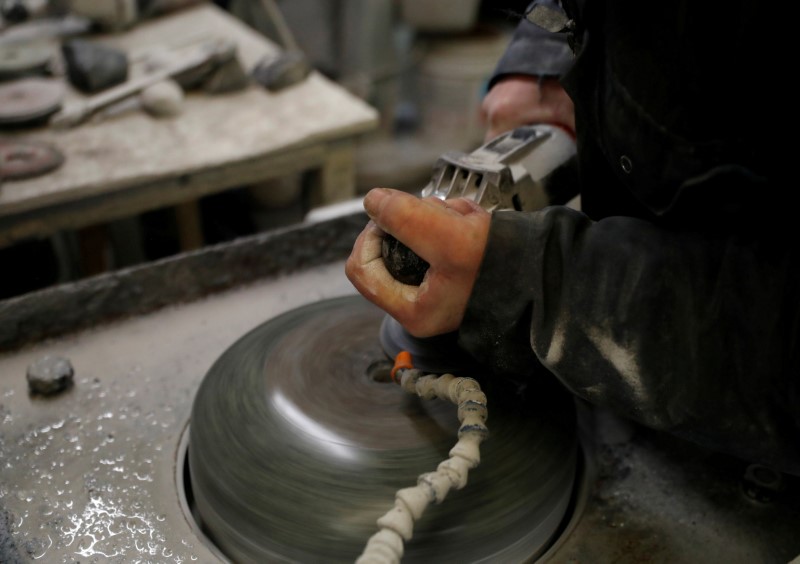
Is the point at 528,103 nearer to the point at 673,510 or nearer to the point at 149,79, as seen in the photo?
the point at 673,510

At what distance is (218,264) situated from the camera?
1.38 m

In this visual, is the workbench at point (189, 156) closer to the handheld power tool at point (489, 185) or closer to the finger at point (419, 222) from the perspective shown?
the handheld power tool at point (489, 185)

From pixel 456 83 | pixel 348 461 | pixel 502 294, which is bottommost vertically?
pixel 456 83

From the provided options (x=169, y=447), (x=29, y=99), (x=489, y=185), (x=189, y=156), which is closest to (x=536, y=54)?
(x=489, y=185)

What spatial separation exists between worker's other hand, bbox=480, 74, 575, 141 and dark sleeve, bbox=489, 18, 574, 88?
0.02m

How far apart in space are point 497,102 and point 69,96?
1.45 m

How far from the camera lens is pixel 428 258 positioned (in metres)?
0.83

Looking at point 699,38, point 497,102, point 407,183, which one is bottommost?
point 407,183

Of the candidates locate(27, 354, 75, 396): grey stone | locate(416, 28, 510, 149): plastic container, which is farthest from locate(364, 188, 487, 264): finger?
locate(416, 28, 510, 149): plastic container

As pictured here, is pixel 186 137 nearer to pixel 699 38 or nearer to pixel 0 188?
pixel 0 188

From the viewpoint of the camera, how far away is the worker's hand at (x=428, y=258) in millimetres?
823

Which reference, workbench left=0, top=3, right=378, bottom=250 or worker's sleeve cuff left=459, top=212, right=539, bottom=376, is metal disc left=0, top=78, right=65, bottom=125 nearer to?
workbench left=0, top=3, right=378, bottom=250

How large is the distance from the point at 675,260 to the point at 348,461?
1.41ft

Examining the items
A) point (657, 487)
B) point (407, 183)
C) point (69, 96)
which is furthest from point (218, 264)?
point (407, 183)
